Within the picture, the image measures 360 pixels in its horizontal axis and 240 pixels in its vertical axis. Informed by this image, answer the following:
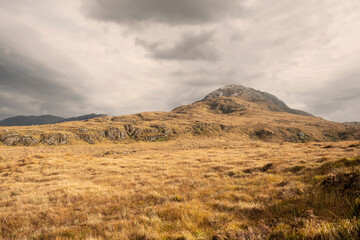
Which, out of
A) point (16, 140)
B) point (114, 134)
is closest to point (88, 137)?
point (114, 134)

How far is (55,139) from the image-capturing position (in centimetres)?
8712

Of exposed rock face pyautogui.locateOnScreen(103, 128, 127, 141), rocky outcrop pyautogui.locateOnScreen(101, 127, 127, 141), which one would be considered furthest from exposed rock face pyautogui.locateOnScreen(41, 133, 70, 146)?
exposed rock face pyautogui.locateOnScreen(103, 128, 127, 141)

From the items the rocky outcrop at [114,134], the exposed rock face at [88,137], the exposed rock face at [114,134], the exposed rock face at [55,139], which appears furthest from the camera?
the exposed rock face at [114,134]

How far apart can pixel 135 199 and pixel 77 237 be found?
14.7ft

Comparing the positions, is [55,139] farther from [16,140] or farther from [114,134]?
[114,134]

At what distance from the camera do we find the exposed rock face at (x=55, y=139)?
8456 cm

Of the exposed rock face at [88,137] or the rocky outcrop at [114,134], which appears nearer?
the exposed rock face at [88,137]

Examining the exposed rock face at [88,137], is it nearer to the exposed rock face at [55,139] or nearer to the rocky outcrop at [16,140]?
the exposed rock face at [55,139]

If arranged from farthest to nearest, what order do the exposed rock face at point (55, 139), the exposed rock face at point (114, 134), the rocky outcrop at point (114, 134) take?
the exposed rock face at point (114, 134), the rocky outcrop at point (114, 134), the exposed rock face at point (55, 139)

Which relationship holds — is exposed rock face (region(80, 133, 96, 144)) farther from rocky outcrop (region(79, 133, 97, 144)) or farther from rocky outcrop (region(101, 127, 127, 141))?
rocky outcrop (region(101, 127, 127, 141))

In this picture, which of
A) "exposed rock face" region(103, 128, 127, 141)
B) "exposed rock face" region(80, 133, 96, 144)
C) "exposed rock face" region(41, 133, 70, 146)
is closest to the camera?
"exposed rock face" region(41, 133, 70, 146)

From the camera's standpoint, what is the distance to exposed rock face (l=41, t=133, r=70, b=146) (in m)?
84.6

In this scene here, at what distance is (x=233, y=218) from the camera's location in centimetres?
629

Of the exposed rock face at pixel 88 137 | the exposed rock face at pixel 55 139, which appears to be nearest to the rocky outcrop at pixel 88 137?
the exposed rock face at pixel 88 137
